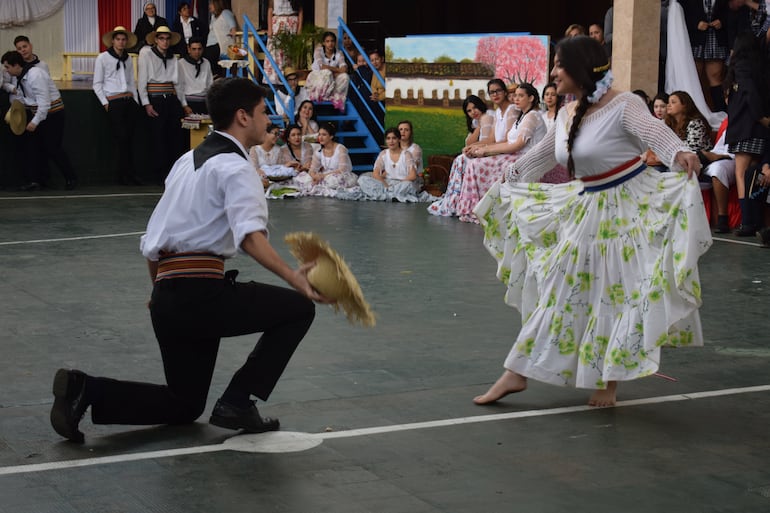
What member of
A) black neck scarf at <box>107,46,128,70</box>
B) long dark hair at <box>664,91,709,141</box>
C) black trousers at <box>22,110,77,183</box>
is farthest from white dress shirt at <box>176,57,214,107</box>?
long dark hair at <box>664,91,709,141</box>

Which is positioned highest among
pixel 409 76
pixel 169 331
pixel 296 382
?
pixel 409 76

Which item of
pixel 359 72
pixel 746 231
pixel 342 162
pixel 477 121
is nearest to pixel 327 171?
pixel 342 162

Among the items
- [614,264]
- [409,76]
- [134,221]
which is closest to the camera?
[614,264]

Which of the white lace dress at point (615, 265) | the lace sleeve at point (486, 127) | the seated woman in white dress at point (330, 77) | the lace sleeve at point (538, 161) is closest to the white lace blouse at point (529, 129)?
the lace sleeve at point (486, 127)

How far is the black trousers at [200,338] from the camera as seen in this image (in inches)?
199

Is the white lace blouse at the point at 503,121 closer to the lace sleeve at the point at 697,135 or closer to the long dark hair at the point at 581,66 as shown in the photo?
the lace sleeve at the point at 697,135

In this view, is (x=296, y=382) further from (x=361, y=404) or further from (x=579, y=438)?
(x=579, y=438)

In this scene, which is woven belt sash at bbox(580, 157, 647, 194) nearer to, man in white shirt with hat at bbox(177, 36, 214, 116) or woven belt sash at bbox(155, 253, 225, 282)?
woven belt sash at bbox(155, 253, 225, 282)

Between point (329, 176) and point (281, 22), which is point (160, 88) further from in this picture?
point (329, 176)

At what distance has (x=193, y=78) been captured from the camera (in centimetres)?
1850

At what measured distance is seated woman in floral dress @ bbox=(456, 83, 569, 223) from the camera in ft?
44.1

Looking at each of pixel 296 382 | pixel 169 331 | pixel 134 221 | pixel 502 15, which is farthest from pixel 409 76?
pixel 169 331

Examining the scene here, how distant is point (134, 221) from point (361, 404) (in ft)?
25.5

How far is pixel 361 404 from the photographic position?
588 centimetres
